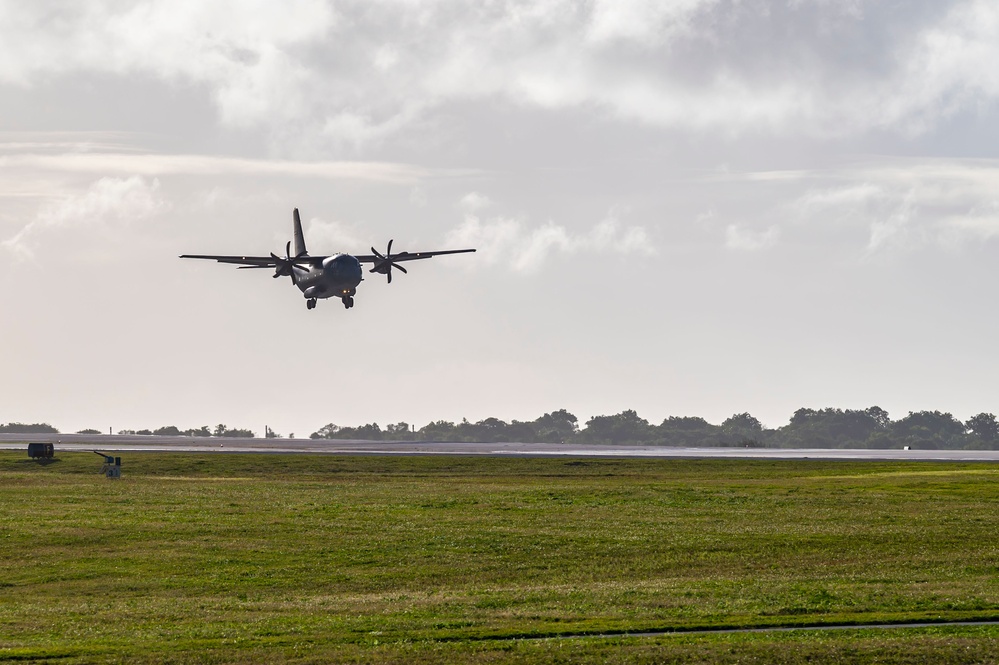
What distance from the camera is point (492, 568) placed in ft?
160

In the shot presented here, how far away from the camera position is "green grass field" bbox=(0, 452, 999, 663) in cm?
3122

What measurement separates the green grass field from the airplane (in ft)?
76.5

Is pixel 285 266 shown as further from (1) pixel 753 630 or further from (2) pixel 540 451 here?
(1) pixel 753 630

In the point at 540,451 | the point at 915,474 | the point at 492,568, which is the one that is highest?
the point at 540,451

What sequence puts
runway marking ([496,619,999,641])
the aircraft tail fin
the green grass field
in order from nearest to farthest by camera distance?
the green grass field, runway marking ([496,619,999,641]), the aircraft tail fin

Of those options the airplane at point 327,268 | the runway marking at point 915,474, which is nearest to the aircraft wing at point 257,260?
the airplane at point 327,268

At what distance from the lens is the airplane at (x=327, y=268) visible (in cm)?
10612

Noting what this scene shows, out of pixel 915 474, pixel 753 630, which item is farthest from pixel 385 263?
pixel 753 630

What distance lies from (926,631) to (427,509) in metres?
38.6

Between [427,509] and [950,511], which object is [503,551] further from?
[950,511]

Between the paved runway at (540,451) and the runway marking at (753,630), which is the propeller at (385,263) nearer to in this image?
the paved runway at (540,451)

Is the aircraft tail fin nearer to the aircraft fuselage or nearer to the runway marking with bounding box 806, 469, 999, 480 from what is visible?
the aircraft fuselage

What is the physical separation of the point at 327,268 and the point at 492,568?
200ft

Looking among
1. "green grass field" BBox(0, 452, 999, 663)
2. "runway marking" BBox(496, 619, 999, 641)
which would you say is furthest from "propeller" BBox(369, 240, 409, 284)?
"runway marking" BBox(496, 619, 999, 641)
